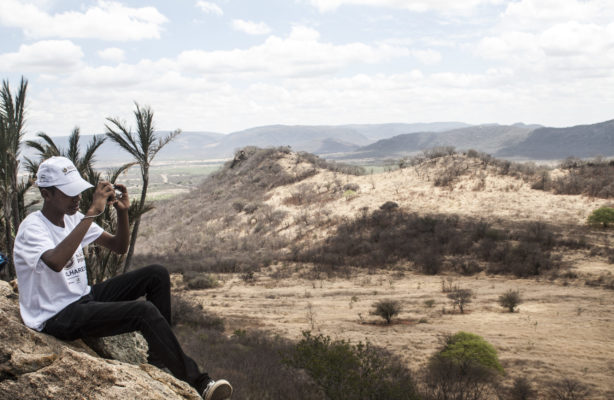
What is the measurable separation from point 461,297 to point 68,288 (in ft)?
36.7

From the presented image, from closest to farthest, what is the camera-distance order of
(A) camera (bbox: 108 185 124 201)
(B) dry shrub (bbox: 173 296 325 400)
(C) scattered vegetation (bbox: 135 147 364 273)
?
(A) camera (bbox: 108 185 124 201) < (B) dry shrub (bbox: 173 296 325 400) < (C) scattered vegetation (bbox: 135 147 364 273)

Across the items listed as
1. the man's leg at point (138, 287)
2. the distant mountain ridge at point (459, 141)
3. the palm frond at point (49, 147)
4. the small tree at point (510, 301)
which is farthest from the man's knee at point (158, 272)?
the distant mountain ridge at point (459, 141)

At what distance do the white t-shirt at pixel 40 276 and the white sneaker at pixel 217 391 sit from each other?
1133 mm

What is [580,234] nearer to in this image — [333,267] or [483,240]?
[483,240]

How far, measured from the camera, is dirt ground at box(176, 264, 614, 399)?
8.23 m

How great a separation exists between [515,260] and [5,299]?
1570 centimetres

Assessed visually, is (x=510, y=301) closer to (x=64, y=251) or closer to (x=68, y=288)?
(x=68, y=288)

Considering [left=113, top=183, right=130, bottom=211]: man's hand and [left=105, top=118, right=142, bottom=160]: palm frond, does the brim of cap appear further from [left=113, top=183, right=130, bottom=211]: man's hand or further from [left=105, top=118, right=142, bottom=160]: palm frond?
[left=105, top=118, right=142, bottom=160]: palm frond

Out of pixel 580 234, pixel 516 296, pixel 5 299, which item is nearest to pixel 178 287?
pixel 516 296

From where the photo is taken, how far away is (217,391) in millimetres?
2990

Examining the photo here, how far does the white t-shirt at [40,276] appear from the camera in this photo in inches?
108

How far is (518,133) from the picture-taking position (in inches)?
5340

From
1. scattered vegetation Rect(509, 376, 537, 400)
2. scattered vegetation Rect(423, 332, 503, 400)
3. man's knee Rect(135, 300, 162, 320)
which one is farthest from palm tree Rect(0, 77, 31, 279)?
scattered vegetation Rect(509, 376, 537, 400)

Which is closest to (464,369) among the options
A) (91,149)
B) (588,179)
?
(91,149)
